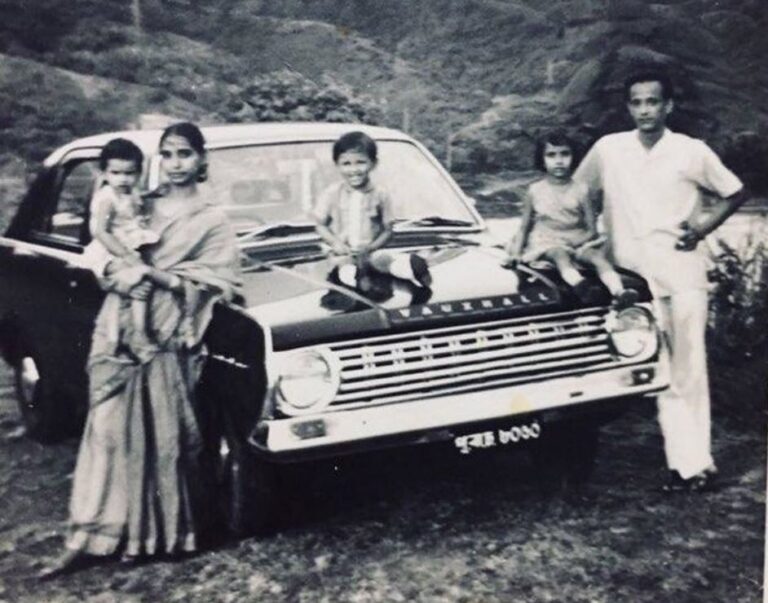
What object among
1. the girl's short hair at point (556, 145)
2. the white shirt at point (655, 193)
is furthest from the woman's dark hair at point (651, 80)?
the girl's short hair at point (556, 145)

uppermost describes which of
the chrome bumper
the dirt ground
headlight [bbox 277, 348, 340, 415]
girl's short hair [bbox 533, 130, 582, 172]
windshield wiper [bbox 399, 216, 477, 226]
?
girl's short hair [bbox 533, 130, 582, 172]

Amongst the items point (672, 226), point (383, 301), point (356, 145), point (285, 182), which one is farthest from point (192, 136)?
point (672, 226)

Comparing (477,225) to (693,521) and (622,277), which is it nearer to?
(622,277)

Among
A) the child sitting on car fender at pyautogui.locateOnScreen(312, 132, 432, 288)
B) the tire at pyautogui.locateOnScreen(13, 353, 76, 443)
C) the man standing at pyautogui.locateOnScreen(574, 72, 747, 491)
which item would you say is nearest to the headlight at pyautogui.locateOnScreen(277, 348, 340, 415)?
the child sitting on car fender at pyautogui.locateOnScreen(312, 132, 432, 288)

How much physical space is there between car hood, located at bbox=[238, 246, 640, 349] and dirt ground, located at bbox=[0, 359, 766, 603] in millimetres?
449

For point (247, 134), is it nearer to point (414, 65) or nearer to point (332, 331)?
point (414, 65)

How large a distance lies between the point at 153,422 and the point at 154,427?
2 cm

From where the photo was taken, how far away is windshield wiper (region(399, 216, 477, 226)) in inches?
152

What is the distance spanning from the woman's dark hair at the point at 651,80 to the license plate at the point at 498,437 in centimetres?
143

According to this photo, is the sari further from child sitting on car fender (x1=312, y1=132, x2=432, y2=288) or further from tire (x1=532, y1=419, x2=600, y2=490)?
tire (x1=532, y1=419, x2=600, y2=490)

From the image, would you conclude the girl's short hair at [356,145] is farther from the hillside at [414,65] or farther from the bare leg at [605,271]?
the bare leg at [605,271]

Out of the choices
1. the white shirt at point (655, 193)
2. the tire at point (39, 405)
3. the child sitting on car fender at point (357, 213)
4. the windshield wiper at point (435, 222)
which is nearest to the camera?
the child sitting on car fender at point (357, 213)

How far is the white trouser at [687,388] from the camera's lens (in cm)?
357

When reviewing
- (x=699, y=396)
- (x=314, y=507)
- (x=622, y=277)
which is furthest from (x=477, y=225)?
(x=314, y=507)
